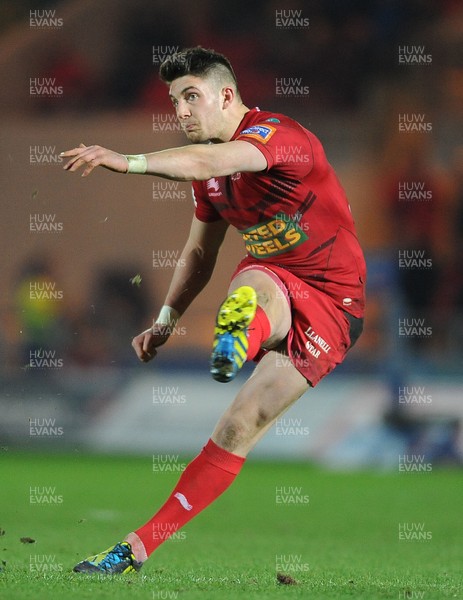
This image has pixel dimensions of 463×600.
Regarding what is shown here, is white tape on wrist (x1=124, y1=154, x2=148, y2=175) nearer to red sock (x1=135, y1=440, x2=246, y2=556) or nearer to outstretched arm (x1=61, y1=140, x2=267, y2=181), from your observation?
outstretched arm (x1=61, y1=140, x2=267, y2=181)

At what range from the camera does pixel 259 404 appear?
14.8ft

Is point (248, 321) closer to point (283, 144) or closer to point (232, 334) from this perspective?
point (232, 334)

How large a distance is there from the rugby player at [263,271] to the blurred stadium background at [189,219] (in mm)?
6246

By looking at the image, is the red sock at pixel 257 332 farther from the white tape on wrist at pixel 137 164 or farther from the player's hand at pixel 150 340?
the player's hand at pixel 150 340

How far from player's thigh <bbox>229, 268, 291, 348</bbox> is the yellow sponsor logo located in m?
0.18

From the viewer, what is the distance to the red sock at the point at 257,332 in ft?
13.6

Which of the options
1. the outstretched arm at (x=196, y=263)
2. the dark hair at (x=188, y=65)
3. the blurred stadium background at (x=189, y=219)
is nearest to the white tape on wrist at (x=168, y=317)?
the outstretched arm at (x=196, y=263)

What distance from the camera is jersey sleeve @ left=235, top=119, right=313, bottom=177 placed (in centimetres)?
433

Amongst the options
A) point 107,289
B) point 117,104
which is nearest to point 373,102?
point 117,104

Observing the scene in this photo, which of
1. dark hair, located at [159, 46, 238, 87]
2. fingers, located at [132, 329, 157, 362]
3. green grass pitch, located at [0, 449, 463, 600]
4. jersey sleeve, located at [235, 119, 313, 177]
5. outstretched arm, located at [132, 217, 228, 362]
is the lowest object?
green grass pitch, located at [0, 449, 463, 600]

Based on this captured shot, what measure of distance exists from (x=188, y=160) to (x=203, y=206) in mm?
1405

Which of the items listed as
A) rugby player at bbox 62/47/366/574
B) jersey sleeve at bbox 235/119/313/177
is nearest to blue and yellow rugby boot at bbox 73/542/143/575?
rugby player at bbox 62/47/366/574

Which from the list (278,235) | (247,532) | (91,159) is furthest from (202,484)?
(247,532)

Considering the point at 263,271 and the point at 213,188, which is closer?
the point at 263,271
